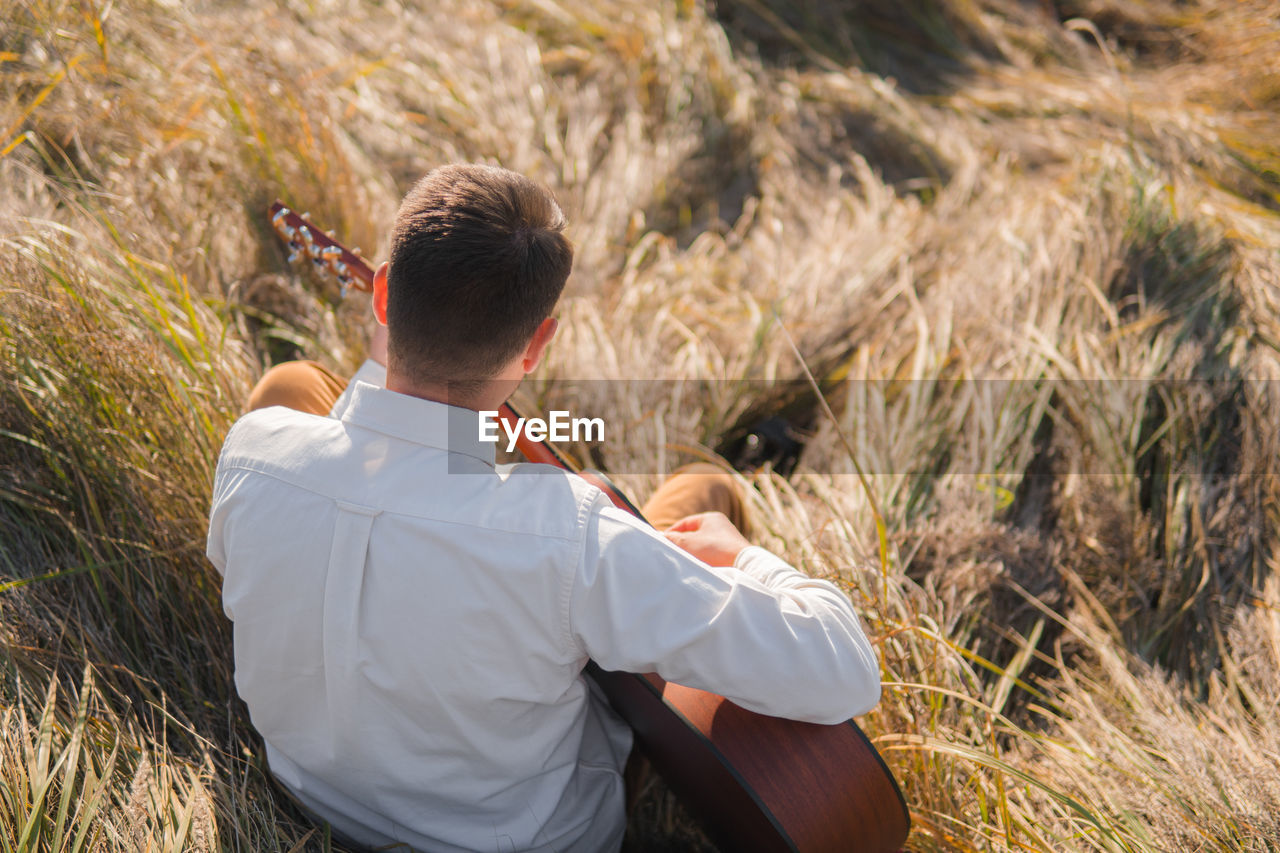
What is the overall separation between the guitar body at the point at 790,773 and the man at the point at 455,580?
0.15 metres

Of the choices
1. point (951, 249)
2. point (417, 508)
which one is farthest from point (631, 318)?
point (417, 508)

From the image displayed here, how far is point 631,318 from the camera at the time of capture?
280 centimetres

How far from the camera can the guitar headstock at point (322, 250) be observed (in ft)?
5.90

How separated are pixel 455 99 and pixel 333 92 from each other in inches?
21.3

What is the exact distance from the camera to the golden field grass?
5.14 feet

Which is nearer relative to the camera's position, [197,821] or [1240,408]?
[197,821]

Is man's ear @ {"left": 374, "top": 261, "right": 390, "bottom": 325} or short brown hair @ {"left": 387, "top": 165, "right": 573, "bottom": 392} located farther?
man's ear @ {"left": 374, "top": 261, "right": 390, "bottom": 325}

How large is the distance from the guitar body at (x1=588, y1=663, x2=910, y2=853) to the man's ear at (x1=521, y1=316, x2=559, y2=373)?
602mm

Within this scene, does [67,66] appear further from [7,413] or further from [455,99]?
[455,99]

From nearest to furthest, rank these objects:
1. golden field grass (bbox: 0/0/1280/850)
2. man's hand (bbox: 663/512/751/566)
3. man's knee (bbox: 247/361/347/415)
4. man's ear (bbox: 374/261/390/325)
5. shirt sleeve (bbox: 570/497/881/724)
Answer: shirt sleeve (bbox: 570/497/881/724)
man's ear (bbox: 374/261/390/325)
man's hand (bbox: 663/512/751/566)
golden field grass (bbox: 0/0/1280/850)
man's knee (bbox: 247/361/347/415)

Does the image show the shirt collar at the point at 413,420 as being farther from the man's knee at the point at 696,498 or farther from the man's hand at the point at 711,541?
the man's knee at the point at 696,498

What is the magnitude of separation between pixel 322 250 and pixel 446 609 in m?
1.15

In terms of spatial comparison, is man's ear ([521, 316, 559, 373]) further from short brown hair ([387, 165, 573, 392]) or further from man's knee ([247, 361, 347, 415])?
man's knee ([247, 361, 347, 415])

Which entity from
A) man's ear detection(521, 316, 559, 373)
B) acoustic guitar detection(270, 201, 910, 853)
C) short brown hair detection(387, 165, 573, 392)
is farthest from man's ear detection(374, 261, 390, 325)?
acoustic guitar detection(270, 201, 910, 853)
